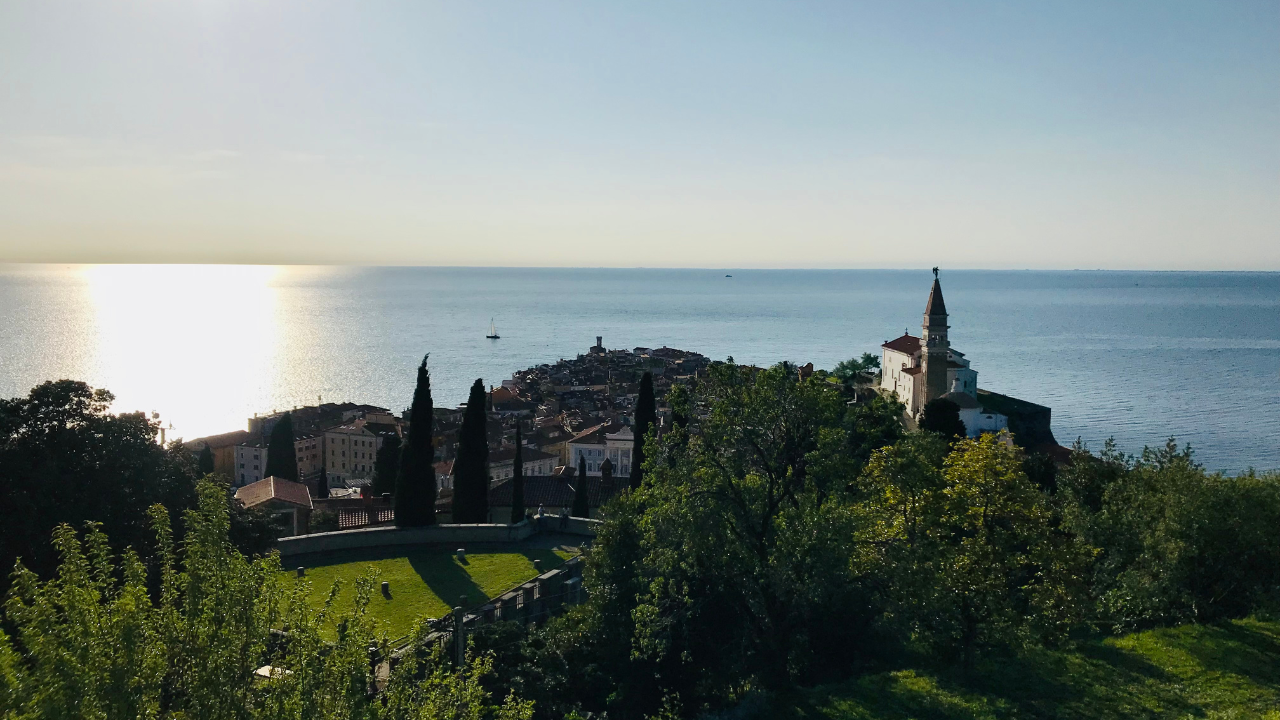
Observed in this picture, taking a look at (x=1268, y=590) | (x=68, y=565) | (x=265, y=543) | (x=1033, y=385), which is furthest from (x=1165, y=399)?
(x=68, y=565)

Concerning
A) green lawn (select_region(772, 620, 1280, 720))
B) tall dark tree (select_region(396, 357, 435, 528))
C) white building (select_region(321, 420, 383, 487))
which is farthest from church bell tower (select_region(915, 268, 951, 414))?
white building (select_region(321, 420, 383, 487))

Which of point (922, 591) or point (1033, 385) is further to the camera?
point (1033, 385)

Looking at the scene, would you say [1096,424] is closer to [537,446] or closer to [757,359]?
[537,446]

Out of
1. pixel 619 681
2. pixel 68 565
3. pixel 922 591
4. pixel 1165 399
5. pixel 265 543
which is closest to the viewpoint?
pixel 68 565

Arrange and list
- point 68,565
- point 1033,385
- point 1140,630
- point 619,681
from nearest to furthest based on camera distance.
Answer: point 68,565, point 619,681, point 1140,630, point 1033,385

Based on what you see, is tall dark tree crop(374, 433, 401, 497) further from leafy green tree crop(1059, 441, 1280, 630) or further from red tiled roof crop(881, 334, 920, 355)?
red tiled roof crop(881, 334, 920, 355)

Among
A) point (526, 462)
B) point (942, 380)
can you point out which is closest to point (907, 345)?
point (942, 380)
